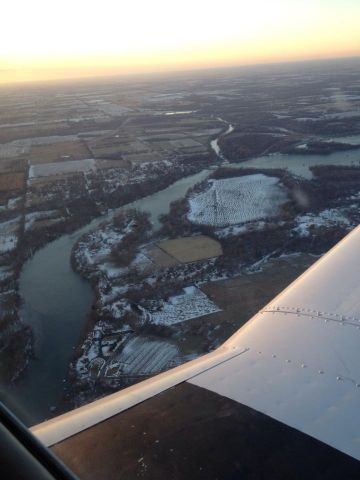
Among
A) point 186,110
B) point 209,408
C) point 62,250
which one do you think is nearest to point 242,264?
point 62,250

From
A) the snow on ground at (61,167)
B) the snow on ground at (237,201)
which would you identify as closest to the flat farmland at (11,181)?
the snow on ground at (61,167)

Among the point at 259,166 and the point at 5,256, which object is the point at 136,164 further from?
the point at 5,256

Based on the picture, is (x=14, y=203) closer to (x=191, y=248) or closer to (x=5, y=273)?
(x=5, y=273)

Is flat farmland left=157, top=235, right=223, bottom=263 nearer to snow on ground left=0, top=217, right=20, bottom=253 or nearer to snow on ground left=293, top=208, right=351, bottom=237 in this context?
snow on ground left=293, top=208, right=351, bottom=237

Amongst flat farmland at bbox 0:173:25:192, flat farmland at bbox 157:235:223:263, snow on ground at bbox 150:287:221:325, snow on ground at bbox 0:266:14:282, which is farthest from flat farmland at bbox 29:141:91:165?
snow on ground at bbox 150:287:221:325

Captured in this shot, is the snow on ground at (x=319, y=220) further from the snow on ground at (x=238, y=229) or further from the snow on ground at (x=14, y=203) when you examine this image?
the snow on ground at (x=14, y=203)
